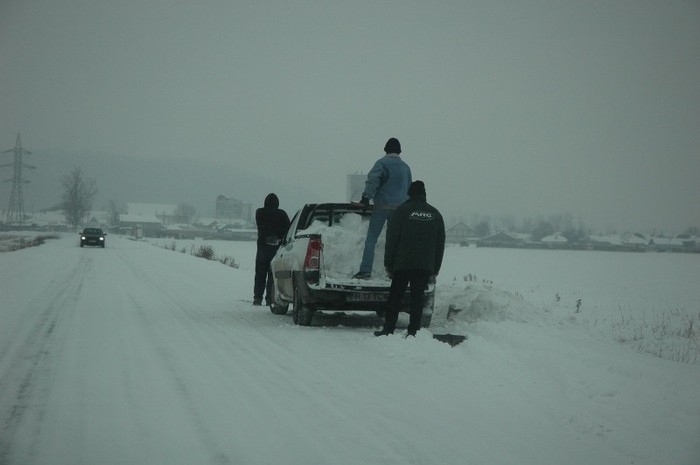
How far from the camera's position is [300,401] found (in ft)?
16.7

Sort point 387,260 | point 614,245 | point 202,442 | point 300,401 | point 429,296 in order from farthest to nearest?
point 614,245, point 429,296, point 387,260, point 300,401, point 202,442

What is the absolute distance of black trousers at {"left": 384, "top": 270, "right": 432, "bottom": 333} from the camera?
26.3ft

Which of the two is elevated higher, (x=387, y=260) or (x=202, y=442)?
(x=387, y=260)

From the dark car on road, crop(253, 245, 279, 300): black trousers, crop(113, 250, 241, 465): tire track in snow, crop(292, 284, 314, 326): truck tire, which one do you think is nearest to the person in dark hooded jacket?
crop(253, 245, 279, 300): black trousers

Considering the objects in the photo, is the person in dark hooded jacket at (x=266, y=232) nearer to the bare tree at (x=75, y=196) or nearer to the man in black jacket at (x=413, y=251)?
the man in black jacket at (x=413, y=251)

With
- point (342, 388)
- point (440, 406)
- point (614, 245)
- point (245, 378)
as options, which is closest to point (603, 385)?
point (440, 406)

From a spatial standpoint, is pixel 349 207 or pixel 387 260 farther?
pixel 349 207

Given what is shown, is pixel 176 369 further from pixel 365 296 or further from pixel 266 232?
pixel 266 232

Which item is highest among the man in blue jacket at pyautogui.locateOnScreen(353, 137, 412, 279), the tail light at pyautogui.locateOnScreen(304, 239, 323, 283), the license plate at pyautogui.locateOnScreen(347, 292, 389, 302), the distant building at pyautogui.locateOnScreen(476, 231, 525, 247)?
the man in blue jacket at pyautogui.locateOnScreen(353, 137, 412, 279)

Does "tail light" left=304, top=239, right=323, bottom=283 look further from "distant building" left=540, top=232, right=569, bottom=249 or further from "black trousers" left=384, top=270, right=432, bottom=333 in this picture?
"distant building" left=540, top=232, right=569, bottom=249

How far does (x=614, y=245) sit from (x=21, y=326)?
137915 mm

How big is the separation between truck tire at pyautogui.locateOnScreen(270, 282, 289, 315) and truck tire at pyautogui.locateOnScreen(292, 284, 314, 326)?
1317mm

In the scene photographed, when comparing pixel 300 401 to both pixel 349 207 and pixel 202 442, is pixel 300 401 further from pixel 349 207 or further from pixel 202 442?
pixel 349 207

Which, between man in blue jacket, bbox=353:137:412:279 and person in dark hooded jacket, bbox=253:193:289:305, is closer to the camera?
man in blue jacket, bbox=353:137:412:279
